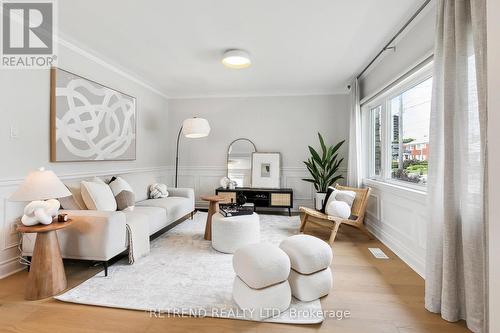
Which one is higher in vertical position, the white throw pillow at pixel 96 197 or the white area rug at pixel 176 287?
the white throw pillow at pixel 96 197

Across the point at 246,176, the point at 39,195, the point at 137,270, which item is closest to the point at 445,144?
the point at 137,270

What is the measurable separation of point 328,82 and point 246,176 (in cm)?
238

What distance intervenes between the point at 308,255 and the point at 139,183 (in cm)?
298

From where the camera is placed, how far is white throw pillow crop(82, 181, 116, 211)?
8.71ft

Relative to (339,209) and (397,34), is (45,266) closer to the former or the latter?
(339,209)

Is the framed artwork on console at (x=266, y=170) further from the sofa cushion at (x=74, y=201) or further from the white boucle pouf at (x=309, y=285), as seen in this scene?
the white boucle pouf at (x=309, y=285)

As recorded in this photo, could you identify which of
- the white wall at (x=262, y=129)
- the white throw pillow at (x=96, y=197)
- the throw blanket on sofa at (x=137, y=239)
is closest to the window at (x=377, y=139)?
the white wall at (x=262, y=129)

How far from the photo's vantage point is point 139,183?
12.9 ft

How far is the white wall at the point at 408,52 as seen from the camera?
2.25 meters

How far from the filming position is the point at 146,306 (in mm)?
1832

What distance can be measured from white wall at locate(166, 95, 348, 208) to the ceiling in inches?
38.4

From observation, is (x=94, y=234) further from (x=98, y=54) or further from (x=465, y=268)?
(x=465, y=268)

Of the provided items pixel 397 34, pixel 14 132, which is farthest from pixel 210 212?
pixel 397 34

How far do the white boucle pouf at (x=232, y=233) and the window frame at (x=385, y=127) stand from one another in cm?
183
